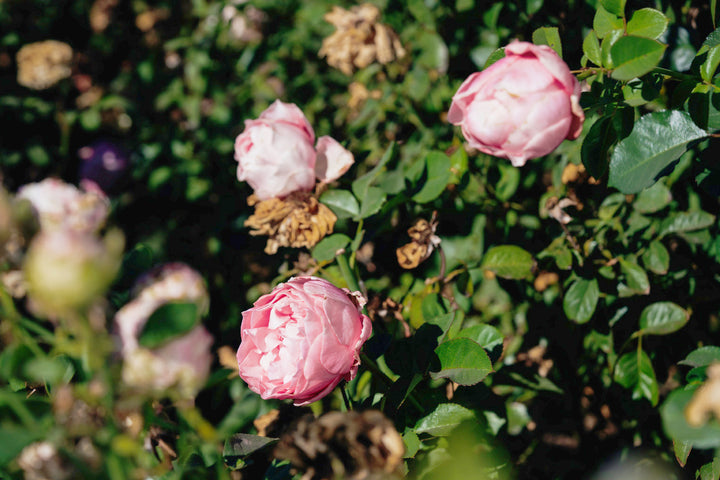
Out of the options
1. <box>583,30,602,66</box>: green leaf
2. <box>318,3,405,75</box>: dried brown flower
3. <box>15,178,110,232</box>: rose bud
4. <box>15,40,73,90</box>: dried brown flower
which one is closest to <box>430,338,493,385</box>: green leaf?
<box>583,30,602,66</box>: green leaf

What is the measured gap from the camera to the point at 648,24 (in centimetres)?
65

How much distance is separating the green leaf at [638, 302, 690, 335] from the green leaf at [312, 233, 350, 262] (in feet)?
1.83

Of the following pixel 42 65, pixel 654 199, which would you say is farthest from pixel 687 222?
pixel 42 65

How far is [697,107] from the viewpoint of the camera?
633mm

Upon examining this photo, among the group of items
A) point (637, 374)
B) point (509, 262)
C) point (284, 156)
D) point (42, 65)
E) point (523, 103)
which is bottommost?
point (637, 374)

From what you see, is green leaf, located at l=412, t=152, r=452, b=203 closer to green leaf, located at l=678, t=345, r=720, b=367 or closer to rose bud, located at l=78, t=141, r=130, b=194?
green leaf, located at l=678, t=345, r=720, b=367

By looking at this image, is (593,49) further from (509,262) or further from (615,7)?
(509,262)

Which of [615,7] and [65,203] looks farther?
[65,203]

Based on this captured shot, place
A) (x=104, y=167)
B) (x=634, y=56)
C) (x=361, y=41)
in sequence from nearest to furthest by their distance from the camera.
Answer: (x=634, y=56) < (x=361, y=41) < (x=104, y=167)

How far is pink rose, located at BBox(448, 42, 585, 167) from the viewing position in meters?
0.63

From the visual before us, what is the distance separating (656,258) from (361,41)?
78 centimetres

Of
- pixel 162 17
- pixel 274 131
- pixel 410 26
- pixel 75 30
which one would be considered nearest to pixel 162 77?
pixel 162 17

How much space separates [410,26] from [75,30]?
54.8 inches

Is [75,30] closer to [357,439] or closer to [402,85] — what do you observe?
[402,85]
